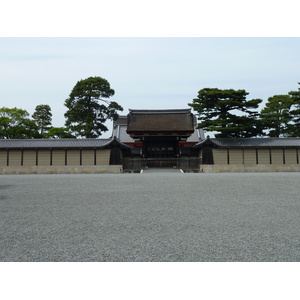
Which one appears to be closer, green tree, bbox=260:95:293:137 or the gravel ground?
the gravel ground

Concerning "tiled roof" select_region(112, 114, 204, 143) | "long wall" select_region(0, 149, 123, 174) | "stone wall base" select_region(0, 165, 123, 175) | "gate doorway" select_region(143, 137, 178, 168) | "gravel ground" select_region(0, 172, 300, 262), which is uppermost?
"tiled roof" select_region(112, 114, 204, 143)

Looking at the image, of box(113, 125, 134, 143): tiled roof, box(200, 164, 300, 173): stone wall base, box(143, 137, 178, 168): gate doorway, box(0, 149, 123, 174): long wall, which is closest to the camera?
box(0, 149, 123, 174): long wall

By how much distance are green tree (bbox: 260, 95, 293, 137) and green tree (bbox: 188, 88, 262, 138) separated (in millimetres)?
4048

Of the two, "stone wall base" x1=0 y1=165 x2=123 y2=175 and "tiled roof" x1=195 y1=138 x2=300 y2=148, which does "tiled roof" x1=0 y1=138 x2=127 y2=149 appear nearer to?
"stone wall base" x1=0 y1=165 x2=123 y2=175

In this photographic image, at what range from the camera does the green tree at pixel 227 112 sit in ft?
94.8

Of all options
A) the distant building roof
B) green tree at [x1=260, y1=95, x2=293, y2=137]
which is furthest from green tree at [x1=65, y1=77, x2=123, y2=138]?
green tree at [x1=260, y1=95, x2=293, y2=137]

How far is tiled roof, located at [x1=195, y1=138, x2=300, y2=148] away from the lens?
1071 inches

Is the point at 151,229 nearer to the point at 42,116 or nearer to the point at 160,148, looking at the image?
the point at 160,148

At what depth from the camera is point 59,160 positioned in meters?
26.9

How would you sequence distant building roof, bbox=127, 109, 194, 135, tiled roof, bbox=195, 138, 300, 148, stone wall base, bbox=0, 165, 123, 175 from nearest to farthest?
stone wall base, bbox=0, 165, 123, 175 → tiled roof, bbox=195, 138, 300, 148 → distant building roof, bbox=127, 109, 194, 135

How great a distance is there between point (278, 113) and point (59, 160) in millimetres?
24771

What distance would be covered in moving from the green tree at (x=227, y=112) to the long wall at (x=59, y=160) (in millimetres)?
10199

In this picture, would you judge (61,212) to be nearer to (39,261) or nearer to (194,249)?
(39,261)

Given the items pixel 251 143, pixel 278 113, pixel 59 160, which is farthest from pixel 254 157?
pixel 59 160
